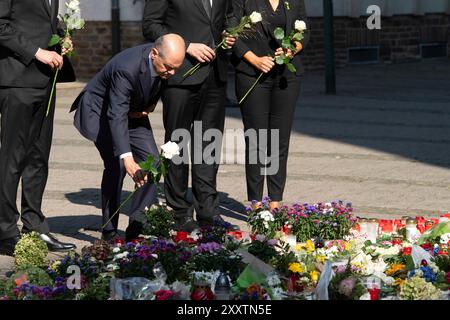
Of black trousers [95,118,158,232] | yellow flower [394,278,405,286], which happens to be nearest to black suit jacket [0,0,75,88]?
black trousers [95,118,158,232]

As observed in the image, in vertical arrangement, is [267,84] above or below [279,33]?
below

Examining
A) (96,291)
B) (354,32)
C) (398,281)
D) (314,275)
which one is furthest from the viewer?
(354,32)

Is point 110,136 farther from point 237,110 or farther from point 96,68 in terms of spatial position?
point 96,68

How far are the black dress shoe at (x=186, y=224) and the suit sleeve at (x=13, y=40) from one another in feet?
5.37

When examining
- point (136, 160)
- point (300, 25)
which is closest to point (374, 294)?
point (136, 160)

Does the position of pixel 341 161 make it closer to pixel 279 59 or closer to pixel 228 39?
pixel 279 59

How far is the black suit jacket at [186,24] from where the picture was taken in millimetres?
9828

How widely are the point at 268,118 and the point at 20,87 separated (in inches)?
83.3

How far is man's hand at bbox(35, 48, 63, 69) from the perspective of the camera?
9281 mm

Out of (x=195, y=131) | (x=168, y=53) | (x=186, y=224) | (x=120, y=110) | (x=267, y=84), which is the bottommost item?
(x=186, y=224)

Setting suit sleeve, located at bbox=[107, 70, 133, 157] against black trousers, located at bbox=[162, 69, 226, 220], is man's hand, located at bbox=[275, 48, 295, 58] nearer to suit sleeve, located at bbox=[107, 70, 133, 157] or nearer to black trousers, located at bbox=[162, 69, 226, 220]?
black trousers, located at bbox=[162, 69, 226, 220]

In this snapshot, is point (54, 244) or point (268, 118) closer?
point (54, 244)

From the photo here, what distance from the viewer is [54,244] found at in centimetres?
938

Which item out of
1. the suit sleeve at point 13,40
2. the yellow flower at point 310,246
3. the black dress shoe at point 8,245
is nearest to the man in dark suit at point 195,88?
the suit sleeve at point 13,40
